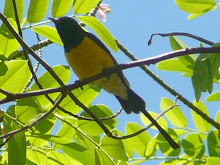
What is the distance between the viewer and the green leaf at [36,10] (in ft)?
6.98

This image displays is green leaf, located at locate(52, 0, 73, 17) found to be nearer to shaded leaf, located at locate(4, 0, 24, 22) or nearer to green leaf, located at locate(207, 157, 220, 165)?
shaded leaf, located at locate(4, 0, 24, 22)

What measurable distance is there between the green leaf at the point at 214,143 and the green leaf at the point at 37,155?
2.71ft

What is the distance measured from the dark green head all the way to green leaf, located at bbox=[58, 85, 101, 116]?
0.29 metres

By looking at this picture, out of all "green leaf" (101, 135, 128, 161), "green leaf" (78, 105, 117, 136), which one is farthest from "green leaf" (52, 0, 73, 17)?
"green leaf" (101, 135, 128, 161)

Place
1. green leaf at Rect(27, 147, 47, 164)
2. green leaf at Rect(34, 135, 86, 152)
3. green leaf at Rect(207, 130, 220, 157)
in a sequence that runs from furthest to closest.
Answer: green leaf at Rect(207, 130, 220, 157) < green leaf at Rect(27, 147, 47, 164) < green leaf at Rect(34, 135, 86, 152)

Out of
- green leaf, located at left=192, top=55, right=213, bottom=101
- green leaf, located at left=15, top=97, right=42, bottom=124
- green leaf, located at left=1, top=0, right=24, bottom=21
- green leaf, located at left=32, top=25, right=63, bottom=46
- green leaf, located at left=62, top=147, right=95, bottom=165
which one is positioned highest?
green leaf, located at left=1, top=0, right=24, bottom=21

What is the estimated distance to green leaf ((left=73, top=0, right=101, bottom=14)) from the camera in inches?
85.0

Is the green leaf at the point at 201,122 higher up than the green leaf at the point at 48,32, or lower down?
lower down

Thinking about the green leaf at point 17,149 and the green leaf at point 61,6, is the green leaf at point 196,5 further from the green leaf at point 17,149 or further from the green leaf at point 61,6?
the green leaf at point 17,149

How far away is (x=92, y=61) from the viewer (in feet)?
8.78

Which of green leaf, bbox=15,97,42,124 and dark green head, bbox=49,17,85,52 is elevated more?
dark green head, bbox=49,17,85,52

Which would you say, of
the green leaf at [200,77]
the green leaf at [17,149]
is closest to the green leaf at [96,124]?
the green leaf at [17,149]

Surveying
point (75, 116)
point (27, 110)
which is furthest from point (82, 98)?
point (27, 110)

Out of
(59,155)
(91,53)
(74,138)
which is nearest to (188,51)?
(59,155)
